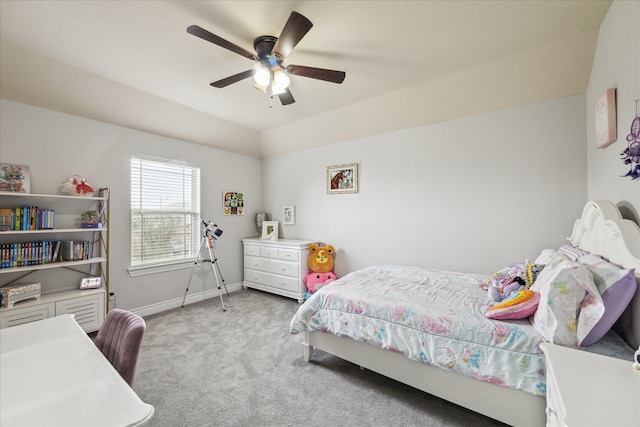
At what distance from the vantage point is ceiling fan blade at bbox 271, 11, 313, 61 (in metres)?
1.56

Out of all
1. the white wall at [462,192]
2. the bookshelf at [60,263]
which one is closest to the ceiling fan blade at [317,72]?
the white wall at [462,192]

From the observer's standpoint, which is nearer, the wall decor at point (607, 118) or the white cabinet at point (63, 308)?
the wall decor at point (607, 118)

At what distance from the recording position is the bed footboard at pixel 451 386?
4.85ft

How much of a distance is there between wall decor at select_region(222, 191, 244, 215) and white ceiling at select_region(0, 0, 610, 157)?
1702mm

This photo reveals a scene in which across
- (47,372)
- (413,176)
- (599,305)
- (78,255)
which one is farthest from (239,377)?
(413,176)

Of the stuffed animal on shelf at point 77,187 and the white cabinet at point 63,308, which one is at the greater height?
the stuffed animal on shelf at point 77,187

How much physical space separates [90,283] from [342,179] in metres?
3.39

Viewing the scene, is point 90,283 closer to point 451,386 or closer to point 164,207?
point 164,207

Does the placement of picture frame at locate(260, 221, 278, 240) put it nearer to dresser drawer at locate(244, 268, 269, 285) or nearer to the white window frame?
dresser drawer at locate(244, 268, 269, 285)

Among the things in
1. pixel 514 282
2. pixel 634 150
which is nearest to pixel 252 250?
pixel 514 282

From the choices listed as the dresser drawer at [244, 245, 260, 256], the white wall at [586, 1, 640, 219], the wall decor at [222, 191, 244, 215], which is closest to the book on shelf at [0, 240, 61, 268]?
the wall decor at [222, 191, 244, 215]

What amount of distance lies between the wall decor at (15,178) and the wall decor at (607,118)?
494 centimetres

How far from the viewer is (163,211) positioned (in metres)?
3.73

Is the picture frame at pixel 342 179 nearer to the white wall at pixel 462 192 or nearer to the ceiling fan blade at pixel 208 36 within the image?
the white wall at pixel 462 192
